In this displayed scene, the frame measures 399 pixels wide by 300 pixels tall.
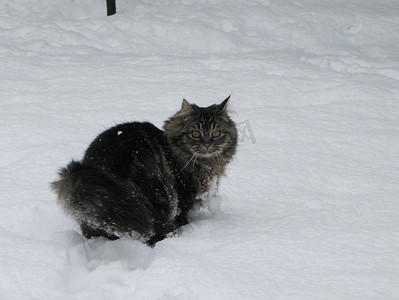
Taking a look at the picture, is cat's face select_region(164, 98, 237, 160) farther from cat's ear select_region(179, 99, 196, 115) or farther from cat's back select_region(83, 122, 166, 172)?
cat's back select_region(83, 122, 166, 172)

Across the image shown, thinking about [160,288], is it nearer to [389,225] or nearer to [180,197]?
[180,197]

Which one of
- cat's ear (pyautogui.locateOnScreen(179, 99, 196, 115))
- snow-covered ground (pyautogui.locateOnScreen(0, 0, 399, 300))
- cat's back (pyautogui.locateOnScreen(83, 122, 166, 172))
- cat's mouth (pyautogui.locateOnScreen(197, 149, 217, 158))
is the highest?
cat's ear (pyautogui.locateOnScreen(179, 99, 196, 115))

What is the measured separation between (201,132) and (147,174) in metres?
0.44

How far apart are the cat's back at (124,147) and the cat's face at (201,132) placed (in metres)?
0.11

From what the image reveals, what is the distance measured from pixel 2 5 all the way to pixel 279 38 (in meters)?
4.67

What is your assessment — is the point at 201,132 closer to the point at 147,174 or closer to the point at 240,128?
the point at 147,174

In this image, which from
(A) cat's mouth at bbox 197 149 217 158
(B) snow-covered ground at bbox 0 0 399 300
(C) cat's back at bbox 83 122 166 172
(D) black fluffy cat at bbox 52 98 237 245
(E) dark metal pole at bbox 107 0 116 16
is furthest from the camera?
(E) dark metal pole at bbox 107 0 116 16

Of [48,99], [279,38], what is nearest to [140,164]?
[48,99]

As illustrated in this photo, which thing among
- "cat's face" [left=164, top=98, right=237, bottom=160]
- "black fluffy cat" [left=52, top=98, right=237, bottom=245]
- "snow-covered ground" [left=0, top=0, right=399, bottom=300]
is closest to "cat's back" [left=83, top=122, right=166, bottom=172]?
"black fluffy cat" [left=52, top=98, right=237, bottom=245]

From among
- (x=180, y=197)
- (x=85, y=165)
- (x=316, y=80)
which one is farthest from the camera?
(x=316, y=80)

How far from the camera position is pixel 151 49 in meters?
6.78

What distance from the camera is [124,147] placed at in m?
2.74

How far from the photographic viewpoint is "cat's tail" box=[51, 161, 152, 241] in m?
2.34

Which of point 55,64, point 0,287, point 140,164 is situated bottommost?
point 55,64
